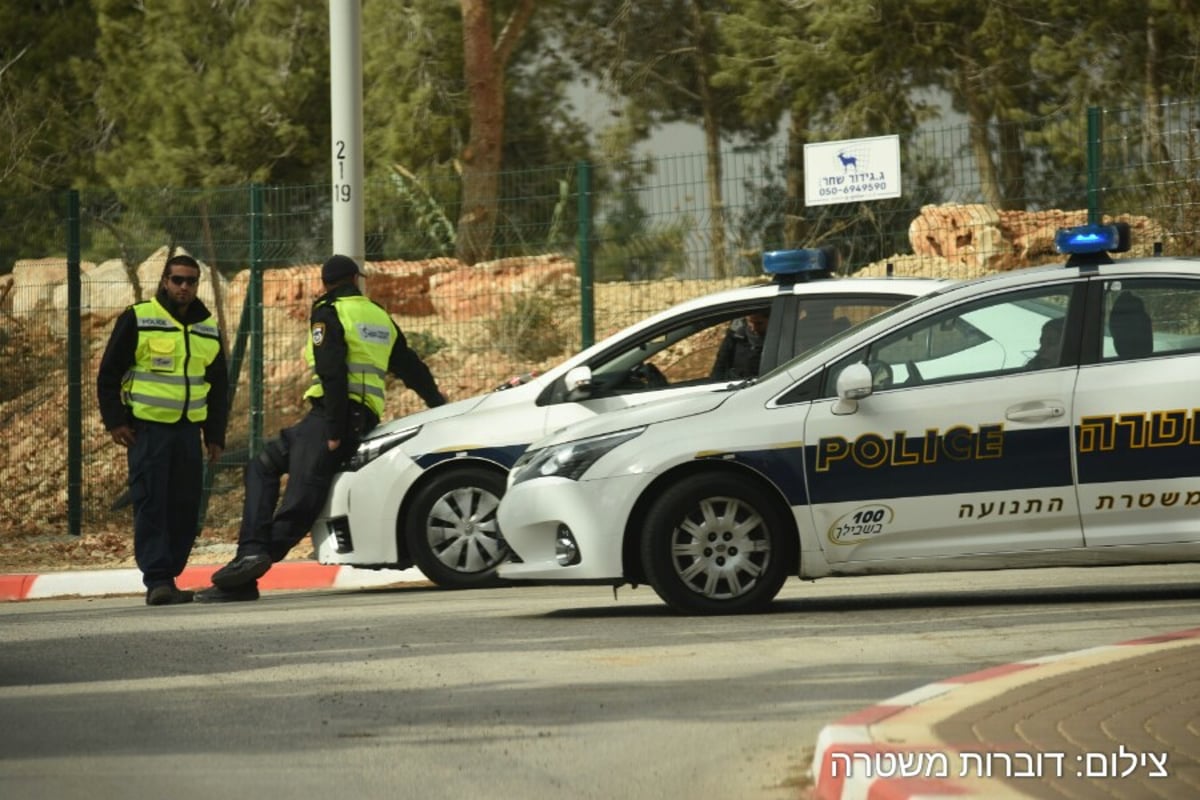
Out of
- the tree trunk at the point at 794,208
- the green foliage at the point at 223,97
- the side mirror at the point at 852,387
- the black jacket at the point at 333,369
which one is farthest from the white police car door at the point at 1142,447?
the green foliage at the point at 223,97

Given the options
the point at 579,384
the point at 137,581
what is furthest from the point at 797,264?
the point at 137,581

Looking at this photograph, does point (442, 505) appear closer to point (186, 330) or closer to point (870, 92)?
point (186, 330)

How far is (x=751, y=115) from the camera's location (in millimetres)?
37594

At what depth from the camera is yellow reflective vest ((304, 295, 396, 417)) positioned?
497 inches

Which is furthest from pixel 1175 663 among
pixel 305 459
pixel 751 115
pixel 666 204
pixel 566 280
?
pixel 751 115

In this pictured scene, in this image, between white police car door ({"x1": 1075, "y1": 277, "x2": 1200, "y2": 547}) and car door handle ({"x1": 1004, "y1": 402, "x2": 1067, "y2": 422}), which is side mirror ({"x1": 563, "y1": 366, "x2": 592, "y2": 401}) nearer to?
car door handle ({"x1": 1004, "y1": 402, "x2": 1067, "y2": 422})

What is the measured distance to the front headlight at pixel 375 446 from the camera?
12.4 metres

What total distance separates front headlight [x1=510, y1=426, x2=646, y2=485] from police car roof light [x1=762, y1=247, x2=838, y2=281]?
2.15 m

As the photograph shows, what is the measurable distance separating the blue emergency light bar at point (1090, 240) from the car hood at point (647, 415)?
1.71m

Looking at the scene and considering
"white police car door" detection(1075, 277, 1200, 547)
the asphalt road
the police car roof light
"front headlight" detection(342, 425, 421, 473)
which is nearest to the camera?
the asphalt road

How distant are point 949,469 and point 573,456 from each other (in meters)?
1.72

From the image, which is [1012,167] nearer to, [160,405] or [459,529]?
[459,529]

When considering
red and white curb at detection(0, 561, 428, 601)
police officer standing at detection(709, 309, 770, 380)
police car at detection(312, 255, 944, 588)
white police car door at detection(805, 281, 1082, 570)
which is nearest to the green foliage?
red and white curb at detection(0, 561, 428, 601)

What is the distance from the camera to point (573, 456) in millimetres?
10109
